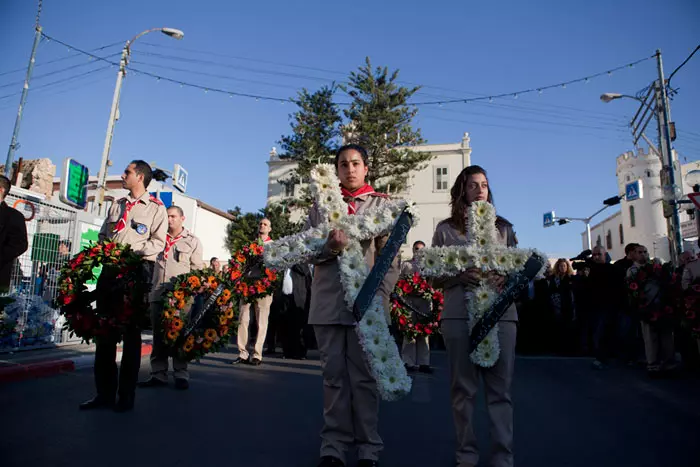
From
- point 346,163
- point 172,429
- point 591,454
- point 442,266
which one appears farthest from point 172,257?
point 591,454

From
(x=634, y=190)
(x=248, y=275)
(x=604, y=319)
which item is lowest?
(x=604, y=319)

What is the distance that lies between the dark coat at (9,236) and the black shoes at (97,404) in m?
1.73

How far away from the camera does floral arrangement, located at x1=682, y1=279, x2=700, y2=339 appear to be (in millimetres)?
7449

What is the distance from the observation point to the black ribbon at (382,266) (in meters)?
3.33

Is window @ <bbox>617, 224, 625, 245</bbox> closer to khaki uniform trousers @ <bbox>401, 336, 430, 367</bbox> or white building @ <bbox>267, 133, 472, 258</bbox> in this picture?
white building @ <bbox>267, 133, 472, 258</bbox>

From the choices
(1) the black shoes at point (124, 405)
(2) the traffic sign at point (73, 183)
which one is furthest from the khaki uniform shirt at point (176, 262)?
(2) the traffic sign at point (73, 183)

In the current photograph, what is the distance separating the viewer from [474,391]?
341 cm

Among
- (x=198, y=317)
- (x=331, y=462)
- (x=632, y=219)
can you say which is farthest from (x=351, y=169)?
(x=632, y=219)

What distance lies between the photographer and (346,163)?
3.84 metres

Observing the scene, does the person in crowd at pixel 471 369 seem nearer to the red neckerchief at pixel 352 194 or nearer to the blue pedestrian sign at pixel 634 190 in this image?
the red neckerchief at pixel 352 194

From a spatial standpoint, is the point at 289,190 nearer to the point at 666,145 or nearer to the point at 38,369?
the point at 666,145

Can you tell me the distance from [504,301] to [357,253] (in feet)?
3.39

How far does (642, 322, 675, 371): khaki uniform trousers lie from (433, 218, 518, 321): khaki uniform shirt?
18.4ft

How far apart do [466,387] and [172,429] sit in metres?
2.52
